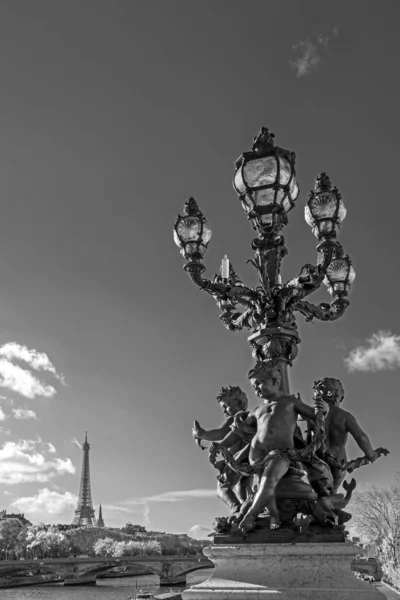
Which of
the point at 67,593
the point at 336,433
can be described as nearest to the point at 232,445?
the point at 336,433

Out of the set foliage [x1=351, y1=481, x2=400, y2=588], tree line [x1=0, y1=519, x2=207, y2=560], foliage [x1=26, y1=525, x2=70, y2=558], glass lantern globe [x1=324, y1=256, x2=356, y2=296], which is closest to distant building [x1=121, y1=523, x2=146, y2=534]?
tree line [x1=0, y1=519, x2=207, y2=560]

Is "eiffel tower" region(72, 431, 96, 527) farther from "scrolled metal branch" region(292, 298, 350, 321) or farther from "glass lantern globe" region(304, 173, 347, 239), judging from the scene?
"glass lantern globe" region(304, 173, 347, 239)

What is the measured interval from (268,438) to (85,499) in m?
142

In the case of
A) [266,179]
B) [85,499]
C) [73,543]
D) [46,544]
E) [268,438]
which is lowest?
[268,438]

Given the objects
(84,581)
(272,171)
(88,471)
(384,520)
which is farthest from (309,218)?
(88,471)

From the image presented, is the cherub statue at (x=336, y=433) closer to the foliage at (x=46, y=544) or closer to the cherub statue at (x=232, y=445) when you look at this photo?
the cherub statue at (x=232, y=445)

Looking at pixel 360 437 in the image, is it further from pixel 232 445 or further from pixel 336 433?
pixel 232 445

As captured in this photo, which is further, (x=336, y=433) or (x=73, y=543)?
(x=73, y=543)

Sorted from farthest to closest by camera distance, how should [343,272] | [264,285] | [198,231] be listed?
[343,272] → [198,231] → [264,285]

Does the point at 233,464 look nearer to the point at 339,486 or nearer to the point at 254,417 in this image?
the point at 254,417

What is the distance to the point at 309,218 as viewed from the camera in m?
9.92

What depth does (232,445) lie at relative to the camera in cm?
805

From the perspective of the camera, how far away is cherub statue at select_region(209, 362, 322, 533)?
7034mm

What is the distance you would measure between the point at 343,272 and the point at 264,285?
235 cm
